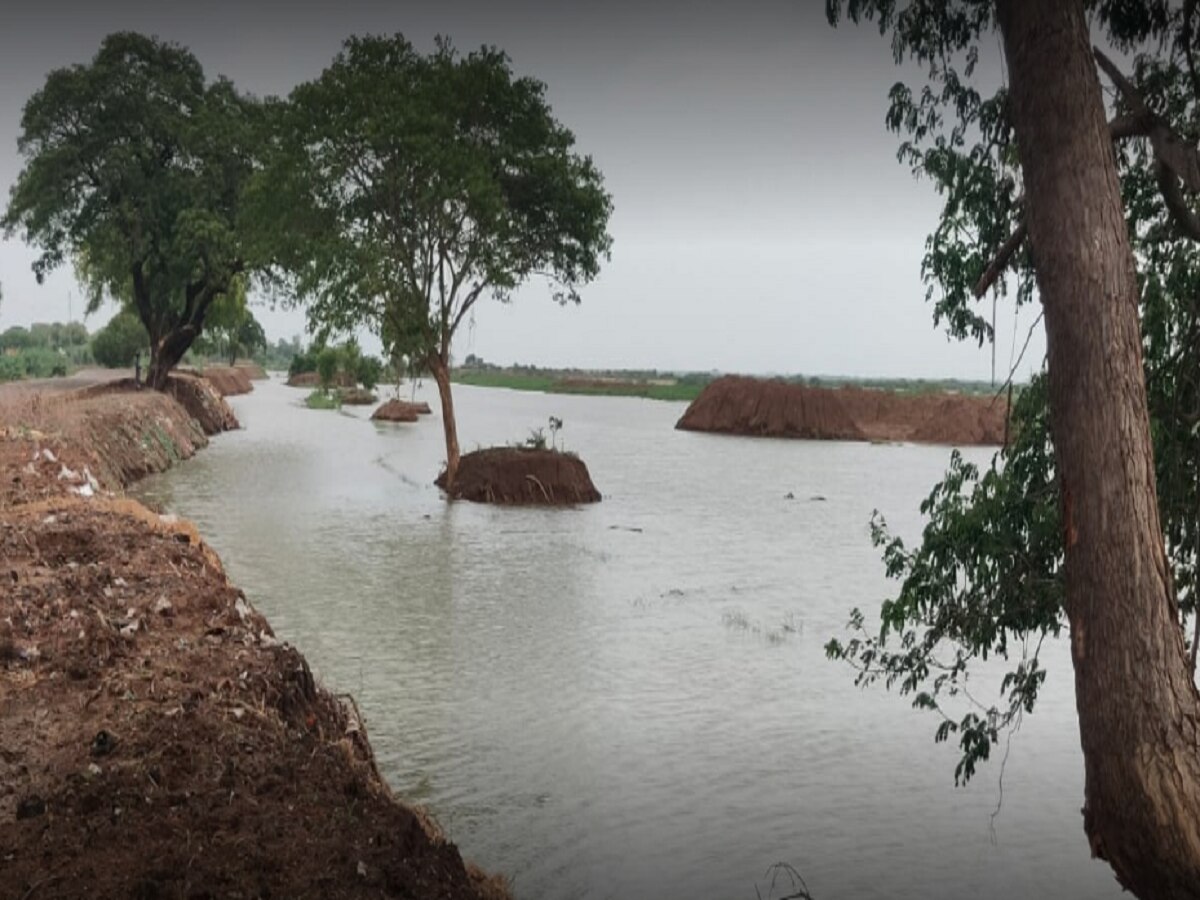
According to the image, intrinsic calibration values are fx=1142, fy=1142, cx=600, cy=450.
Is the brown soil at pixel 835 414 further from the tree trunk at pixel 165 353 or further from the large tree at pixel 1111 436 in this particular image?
the large tree at pixel 1111 436

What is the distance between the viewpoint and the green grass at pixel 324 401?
7562 cm

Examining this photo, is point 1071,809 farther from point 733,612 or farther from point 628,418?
point 628,418

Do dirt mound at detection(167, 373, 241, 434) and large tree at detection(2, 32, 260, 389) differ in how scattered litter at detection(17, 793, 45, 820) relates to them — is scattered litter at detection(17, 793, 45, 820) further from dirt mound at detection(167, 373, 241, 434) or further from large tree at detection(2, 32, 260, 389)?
dirt mound at detection(167, 373, 241, 434)

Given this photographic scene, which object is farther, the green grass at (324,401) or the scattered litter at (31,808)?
the green grass at (324,401)

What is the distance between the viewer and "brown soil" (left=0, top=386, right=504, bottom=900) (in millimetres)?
4453

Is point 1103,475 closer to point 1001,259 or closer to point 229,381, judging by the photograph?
point 1001,259

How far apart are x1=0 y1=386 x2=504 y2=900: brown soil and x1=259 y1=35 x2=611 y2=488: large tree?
60.0 ft

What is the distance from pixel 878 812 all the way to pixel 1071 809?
1402 millimetres

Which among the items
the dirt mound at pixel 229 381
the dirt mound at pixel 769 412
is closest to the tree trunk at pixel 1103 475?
the dirt mound at pixel 769 412

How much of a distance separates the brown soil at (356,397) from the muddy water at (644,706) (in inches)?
2308

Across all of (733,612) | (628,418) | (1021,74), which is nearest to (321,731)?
(1021,74)

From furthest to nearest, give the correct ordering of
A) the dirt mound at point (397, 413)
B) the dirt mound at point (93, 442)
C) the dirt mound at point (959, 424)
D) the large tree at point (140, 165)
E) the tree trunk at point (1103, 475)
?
1. the dirt mound at point (959, 424)
2. the dirt mound at point (397, 413)
3. the large tree at point (140, 165)
4. the dirt mound at point (93, 442)
5. the tree trunk at point (1103, 475)

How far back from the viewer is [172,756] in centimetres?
532

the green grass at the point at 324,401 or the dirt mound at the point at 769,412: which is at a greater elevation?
the dirt mound at the point at 769,412
